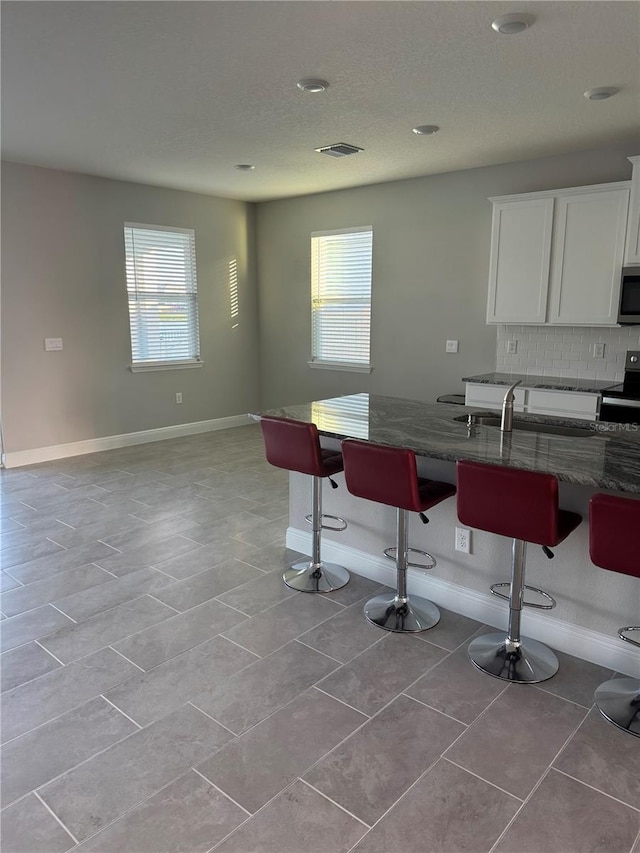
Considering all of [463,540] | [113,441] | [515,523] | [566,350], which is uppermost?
[566,350]

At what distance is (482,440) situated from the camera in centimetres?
269

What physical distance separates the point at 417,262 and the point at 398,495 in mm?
3901

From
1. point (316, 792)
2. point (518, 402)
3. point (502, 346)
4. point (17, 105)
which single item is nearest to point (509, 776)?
point (316, 792)

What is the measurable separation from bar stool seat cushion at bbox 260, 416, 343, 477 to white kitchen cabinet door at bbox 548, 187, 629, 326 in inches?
102

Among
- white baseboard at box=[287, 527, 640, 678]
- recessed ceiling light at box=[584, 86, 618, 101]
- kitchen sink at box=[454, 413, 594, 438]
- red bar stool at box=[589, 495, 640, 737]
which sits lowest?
white baseboard at box=[287, 527, 640, 678]

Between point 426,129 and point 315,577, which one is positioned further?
point 426,129

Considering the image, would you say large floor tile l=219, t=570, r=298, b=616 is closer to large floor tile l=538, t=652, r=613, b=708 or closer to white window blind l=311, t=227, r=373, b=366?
large floor tile l=538, t=652, r=613, b=708

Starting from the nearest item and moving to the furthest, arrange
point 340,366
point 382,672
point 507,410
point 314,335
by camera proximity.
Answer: point 382,672
point 507,410
point 340,366
point 314,335

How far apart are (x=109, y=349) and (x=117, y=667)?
4.31 m

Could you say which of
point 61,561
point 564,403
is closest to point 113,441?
point 61,561

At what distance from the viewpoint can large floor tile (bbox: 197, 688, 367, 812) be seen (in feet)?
6.25

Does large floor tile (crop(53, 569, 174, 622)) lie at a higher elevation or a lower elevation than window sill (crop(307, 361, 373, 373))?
lower

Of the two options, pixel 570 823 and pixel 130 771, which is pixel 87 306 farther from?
pixel 570 823

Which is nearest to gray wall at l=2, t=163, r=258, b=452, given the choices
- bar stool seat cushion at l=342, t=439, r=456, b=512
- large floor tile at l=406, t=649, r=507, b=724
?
bar stool seat cushion at l=342, t=439, r=456, b=512
